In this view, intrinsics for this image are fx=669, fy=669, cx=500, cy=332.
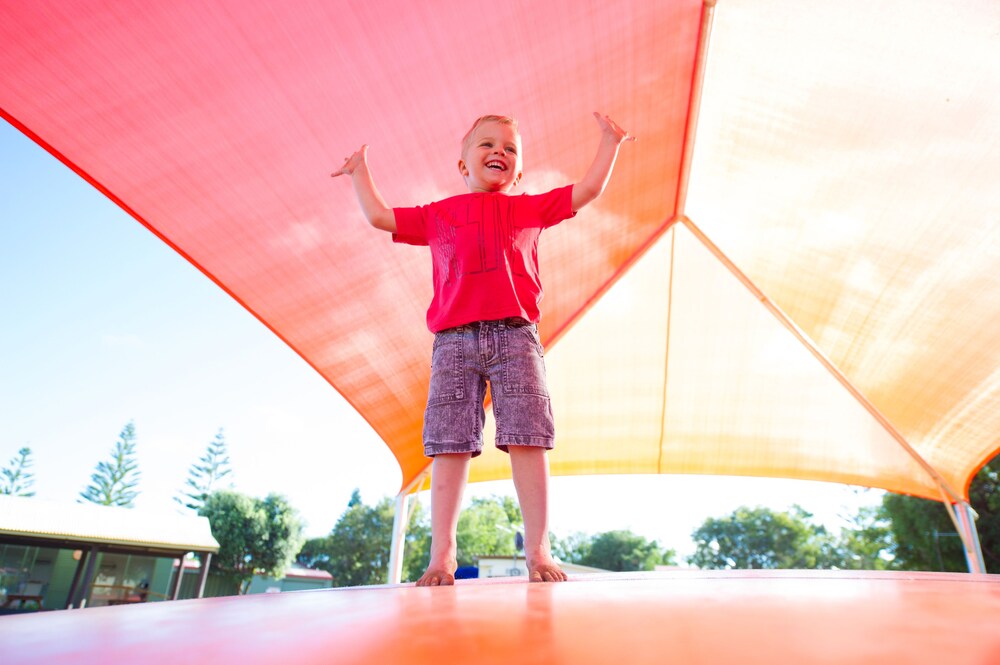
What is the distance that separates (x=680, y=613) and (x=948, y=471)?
6.73 m

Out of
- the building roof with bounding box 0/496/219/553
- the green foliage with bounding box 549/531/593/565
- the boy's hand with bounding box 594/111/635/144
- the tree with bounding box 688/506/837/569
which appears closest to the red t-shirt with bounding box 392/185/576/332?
the boy's hand with bounding box 594/111/635/144

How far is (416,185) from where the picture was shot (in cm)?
385

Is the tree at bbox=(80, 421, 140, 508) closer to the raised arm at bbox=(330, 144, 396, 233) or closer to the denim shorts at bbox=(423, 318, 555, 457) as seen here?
the raised arm at bbox=(330, 144, 396, 233)

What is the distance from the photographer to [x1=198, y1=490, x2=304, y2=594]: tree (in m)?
26.6

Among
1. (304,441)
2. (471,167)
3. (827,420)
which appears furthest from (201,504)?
(471,167)

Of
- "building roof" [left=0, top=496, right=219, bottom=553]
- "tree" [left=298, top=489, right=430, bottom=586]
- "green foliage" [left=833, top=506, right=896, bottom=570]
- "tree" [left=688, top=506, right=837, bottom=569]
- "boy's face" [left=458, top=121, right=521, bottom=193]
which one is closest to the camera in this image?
"boy's face" [left=458, top=121, right=521, bottom=193]

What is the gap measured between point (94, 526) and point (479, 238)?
13.9m

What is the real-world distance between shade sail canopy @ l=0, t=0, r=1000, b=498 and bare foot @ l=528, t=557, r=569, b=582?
2.26 metres

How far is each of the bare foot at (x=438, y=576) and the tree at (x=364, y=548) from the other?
1370 inches

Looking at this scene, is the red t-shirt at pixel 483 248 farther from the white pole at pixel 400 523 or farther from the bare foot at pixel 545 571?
the white pole at pixel 400 523

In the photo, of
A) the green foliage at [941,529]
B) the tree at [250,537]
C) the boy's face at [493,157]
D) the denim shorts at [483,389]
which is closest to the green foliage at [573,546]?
the tree at [250,537]

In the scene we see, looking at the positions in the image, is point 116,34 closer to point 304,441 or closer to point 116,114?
point 116,114

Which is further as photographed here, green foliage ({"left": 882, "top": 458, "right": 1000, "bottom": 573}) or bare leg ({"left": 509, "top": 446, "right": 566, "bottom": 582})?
green foliage ({"left": 882, "top": 458, "right": 1000, "bottom": 573})

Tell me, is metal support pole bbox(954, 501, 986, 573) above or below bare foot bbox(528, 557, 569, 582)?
above
